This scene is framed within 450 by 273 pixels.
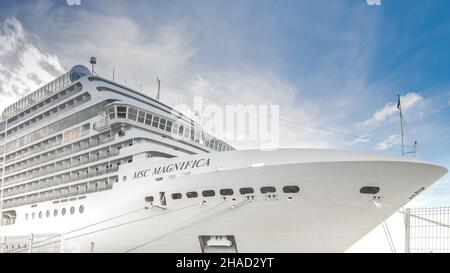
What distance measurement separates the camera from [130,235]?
2130cm

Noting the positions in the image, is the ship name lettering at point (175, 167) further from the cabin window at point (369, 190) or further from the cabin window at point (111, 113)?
the cabin window at point (369, 190)

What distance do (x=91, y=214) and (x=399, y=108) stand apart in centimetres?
1961

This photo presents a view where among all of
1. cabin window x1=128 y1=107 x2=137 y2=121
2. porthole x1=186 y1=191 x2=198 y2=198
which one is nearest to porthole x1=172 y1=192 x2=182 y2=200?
porthole x1=186 y1=191 x2=198 y2=198

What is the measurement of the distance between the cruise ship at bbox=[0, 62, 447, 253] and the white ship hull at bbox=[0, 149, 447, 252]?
5 cm

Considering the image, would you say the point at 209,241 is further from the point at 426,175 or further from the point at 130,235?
the point at 426,175

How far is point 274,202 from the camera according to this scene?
57.0 feet

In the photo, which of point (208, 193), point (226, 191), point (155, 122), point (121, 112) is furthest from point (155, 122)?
point (226, 191)

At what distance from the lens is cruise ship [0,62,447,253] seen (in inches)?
A: 662

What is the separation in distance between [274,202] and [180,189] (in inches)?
203

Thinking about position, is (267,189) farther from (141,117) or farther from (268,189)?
(141,117)

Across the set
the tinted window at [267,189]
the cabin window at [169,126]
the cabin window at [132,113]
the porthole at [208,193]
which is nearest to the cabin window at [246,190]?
the tinted window at [267,189]

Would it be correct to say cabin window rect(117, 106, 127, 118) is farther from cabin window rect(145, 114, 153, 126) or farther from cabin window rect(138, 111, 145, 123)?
cabin window rect(145, 114, 153, 126)
